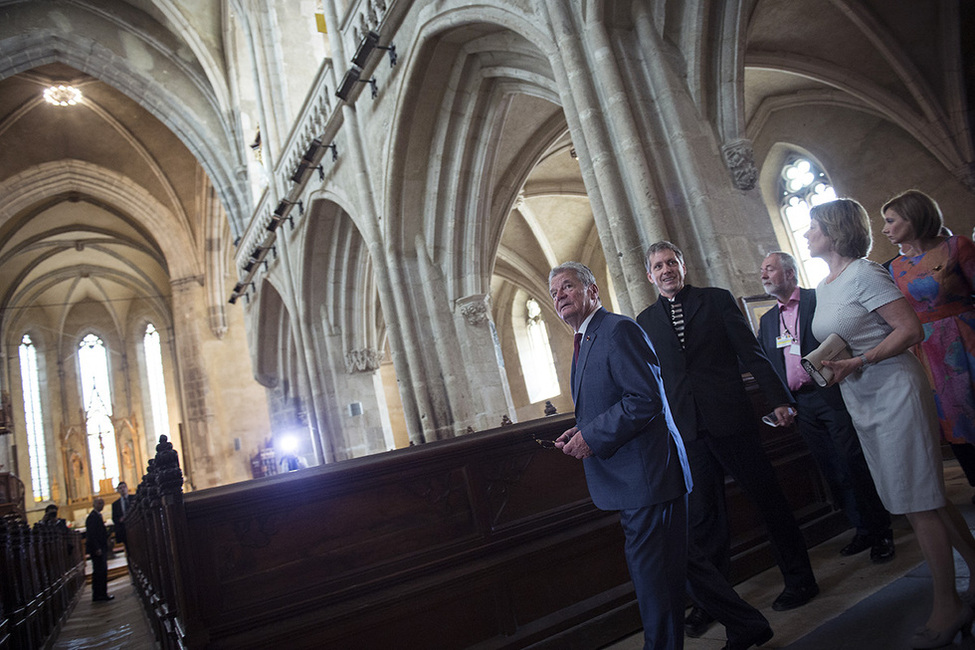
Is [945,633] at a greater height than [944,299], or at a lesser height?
lesser

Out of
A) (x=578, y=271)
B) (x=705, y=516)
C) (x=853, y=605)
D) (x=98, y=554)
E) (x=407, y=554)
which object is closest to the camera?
(x=578, y=271)

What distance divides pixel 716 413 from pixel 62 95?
20.8 meters

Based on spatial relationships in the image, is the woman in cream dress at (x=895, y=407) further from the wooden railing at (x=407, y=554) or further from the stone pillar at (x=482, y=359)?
the stone pillar at (x=482, y=359)

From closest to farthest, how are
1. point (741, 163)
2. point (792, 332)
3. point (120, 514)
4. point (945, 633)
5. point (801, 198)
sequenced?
1. point (945, 633)
2. point (792, 332)
3. point (741, 163)
4. point (120, 514)
5. point (801, 198)

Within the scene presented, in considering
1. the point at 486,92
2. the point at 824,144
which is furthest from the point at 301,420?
the point at 824,144

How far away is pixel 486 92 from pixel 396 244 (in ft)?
7.64

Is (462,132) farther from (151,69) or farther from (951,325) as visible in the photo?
(151,69)

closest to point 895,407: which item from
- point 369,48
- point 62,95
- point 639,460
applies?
point 639,460

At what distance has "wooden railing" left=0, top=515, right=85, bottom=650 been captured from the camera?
13.0 feet

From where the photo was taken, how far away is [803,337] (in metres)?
3.03

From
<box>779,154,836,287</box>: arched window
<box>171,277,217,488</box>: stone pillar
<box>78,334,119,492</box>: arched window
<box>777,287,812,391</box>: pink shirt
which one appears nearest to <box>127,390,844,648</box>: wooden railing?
<box>777,287,812,391</box>: pink shirt

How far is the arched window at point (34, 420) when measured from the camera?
88.2ft

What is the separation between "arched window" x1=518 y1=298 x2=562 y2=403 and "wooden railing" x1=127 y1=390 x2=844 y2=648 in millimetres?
16968

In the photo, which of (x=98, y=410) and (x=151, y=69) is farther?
(x=98, y=410)
